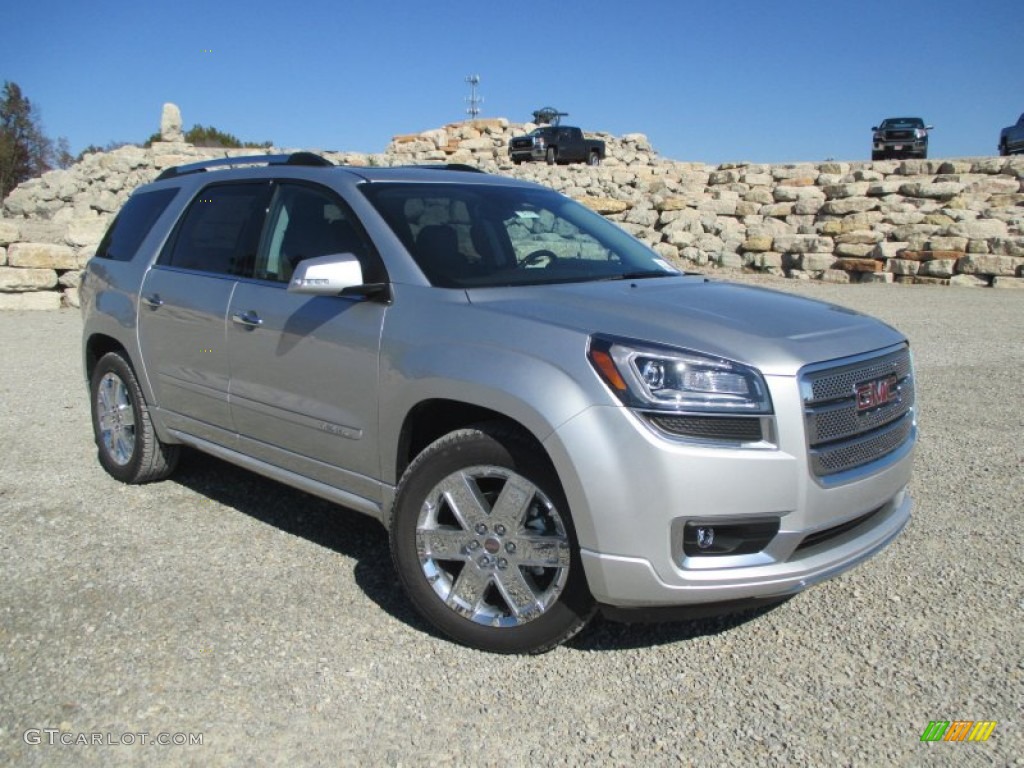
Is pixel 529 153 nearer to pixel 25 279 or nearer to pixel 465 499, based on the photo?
pixel 25 279

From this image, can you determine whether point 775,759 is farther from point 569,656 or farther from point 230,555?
point 230,555

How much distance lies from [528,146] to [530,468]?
33427 mm

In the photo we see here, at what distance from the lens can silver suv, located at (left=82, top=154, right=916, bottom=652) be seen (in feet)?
9.91

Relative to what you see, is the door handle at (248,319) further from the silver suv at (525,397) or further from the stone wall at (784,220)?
the stone wall at (784,220)

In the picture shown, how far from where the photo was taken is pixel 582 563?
10.3 ft

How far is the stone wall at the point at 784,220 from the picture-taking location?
15602 mm

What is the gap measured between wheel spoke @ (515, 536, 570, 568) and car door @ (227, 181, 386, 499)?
812 millimetres

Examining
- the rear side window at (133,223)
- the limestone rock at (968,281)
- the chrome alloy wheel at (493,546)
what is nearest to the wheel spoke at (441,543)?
the chrome alloy wheel at (493,546)

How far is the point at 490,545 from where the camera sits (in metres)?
3.37

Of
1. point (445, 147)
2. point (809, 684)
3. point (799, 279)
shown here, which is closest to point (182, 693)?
point (809, 684)

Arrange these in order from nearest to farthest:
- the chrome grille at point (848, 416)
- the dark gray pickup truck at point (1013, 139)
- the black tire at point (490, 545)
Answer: the chrome grille at point (848, 416) < the black tire at point (490, 545) < the dark gray pickup truck at point (1013, 139)

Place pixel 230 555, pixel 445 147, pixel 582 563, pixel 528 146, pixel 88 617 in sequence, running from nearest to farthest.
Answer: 1. pixel 582 563
2. pixel 88 617
3. pixel 230 555
4. pixel 528 146
5. pixel 445 147

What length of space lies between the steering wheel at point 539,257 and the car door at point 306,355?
28.4 inches

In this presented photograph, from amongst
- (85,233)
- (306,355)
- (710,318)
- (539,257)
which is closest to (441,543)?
(306,355)
